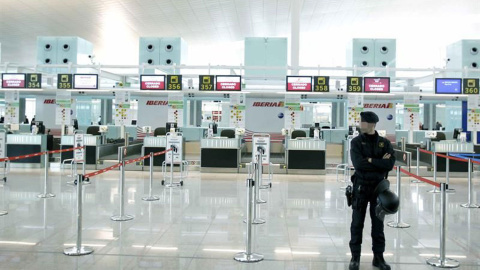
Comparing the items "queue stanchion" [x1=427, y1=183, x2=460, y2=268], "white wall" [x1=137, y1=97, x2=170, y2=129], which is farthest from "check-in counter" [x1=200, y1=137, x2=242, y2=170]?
"queue stanchion" [x1=427, y1=183, x2=460, y2=268]

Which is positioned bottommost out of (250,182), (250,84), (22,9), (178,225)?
(178,225)

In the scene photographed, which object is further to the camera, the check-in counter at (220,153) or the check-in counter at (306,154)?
the check-in counter at (220,153)

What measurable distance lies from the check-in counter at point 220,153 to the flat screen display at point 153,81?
2.31 m

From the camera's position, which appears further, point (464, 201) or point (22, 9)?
point (22, 9)

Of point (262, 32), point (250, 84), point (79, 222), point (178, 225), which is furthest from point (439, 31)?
point (79, 222)

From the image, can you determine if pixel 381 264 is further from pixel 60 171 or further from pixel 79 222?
pixel 60 171

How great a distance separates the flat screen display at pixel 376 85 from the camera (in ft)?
41.4

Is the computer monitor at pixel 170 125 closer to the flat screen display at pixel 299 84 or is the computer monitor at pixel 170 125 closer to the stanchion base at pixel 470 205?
the flat screen display at pixel 299 84

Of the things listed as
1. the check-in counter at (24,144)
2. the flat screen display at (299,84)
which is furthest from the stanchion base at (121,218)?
the check-in counter at (24,144)

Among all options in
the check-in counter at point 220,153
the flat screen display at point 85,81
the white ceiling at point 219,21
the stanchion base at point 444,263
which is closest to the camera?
the stanchion base at point 444,263

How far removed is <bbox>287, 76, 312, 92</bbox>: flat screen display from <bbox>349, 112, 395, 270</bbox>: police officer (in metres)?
8.24

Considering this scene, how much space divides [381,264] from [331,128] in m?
15.9

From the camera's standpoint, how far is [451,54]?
51.5 feet

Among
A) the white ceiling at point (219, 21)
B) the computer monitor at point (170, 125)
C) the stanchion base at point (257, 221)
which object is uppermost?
the white ceiling at point (219, 21)
